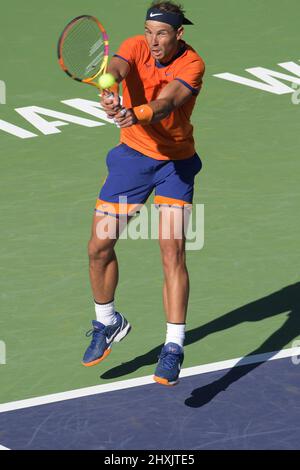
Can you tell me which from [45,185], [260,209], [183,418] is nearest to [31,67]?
[45,185]

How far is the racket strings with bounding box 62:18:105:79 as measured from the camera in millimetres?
11742

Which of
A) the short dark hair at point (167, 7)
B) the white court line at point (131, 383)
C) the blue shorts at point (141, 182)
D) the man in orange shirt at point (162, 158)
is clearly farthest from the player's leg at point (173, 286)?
the short dark hair at point (167, 7)

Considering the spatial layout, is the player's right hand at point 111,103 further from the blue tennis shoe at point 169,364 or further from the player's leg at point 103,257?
the blue tennis shoe at point 169,364

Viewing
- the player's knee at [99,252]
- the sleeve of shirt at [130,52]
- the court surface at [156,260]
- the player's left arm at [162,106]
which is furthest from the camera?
the player's knee at [99,252]

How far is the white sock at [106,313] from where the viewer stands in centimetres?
1241

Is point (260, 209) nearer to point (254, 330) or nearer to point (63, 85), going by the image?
point (254, 330)

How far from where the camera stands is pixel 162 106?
36.6 feet

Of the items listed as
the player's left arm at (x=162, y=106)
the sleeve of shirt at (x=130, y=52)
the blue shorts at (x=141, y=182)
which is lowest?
the blue shorts at (x=141, y=182)

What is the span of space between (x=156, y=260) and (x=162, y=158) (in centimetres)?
268

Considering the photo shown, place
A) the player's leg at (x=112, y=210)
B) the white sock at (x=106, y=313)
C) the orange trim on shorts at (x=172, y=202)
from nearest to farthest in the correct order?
the orange trim on shorts at (x=172, y=202) < the player's leg at (x=112, y=210) < the white sock at (x=106, y=313)

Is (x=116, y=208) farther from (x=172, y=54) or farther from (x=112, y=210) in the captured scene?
(x=172, y=54)

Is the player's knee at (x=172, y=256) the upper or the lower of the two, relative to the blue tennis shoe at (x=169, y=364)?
upper

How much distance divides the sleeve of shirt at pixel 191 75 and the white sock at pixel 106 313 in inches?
80.0

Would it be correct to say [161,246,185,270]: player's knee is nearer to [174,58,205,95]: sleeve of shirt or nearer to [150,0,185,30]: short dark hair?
[174,58,205,95]: sleeve of shirt
